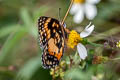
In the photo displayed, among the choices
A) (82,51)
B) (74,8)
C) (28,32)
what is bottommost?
(82,51)

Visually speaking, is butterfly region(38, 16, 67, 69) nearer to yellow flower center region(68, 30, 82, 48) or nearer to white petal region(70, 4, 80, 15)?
yellow flower center region(68, 30, 82, 48)

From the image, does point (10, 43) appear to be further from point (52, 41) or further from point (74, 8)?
point (52, 41)

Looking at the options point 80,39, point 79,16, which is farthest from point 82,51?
point 79,16

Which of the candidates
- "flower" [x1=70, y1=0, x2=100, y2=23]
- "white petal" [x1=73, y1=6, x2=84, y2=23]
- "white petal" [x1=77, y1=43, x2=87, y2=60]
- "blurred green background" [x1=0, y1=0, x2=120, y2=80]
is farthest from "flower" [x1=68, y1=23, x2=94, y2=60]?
"white petal" [x1=73, y1=6, x2=84, y2=23]

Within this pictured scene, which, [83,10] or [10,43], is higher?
[83,10]

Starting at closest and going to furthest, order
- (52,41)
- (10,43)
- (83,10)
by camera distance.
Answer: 1. (52,41)
2. (10,43)
3. (83,10)
